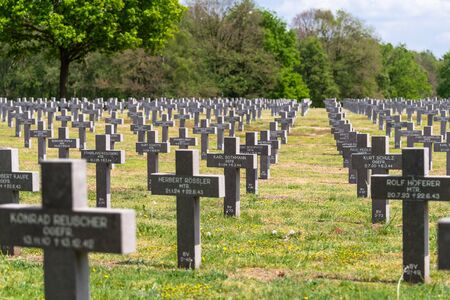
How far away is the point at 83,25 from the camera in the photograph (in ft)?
186

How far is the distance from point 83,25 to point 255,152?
38.2 metres

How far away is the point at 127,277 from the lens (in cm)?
952

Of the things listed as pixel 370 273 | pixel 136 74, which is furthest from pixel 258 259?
pixel 136 74

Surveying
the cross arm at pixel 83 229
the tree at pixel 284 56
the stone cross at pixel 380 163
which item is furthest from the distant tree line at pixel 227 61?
the cross arm at pixel 83 229

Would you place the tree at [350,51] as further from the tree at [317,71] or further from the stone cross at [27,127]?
the stone cross at [27,127]

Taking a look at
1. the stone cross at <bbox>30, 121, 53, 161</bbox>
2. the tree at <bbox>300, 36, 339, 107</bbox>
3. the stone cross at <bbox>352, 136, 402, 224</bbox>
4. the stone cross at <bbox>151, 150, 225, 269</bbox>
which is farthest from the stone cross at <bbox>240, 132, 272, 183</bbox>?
the tree at <bbox>300, 36, 339, 107</bbox>

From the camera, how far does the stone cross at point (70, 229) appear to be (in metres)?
6.23

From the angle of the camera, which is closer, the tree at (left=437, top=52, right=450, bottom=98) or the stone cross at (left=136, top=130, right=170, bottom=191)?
the stone cross at (left=136, top=130, right=170, bottom=191)

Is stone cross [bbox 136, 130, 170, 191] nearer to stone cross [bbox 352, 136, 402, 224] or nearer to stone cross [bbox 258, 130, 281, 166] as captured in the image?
stone cross [bbox 258, 130, 281, 166]

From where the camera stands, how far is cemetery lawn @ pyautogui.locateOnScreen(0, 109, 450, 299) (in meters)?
8.80

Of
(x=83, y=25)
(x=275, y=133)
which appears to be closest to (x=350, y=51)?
(x=83, y=25)

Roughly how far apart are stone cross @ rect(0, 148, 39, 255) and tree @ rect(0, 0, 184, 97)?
1743 inches

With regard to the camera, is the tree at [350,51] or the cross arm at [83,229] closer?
the cross arm at [83,229]

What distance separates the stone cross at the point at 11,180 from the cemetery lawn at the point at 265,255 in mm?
720
